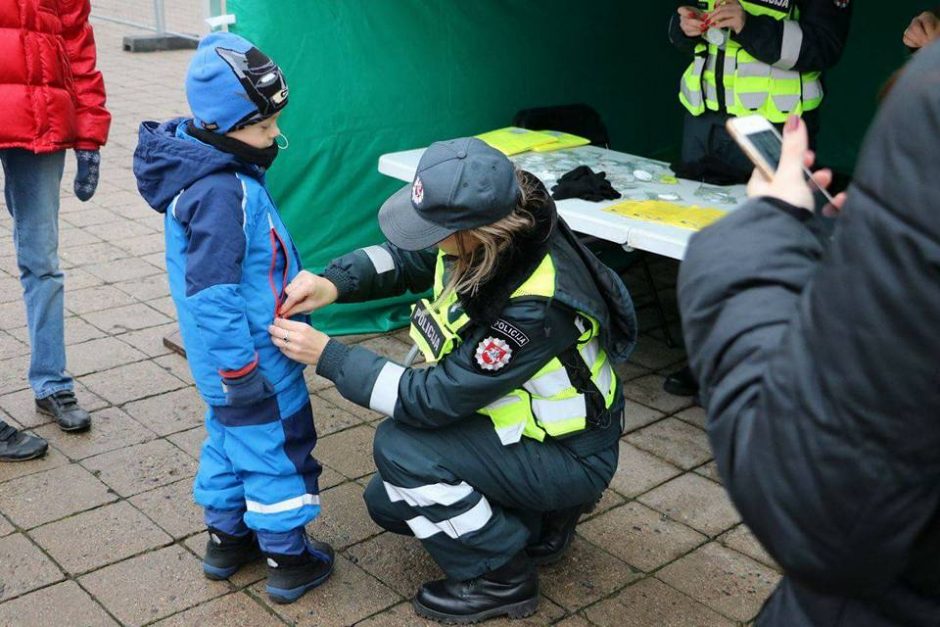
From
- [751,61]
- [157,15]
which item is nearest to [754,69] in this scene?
[751,61]

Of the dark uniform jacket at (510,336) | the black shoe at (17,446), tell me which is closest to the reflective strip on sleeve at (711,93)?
the dark uniform jacket at (510,336)

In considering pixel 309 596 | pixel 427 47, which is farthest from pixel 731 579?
pixel 427 47

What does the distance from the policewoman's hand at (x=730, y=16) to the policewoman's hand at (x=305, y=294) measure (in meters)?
2.17

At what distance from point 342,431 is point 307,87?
1.49 meters

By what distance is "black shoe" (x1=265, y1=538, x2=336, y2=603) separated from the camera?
2965mm

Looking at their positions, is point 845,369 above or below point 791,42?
above

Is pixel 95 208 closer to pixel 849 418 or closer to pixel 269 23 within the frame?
pixel 269 23

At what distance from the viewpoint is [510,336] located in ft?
8.71

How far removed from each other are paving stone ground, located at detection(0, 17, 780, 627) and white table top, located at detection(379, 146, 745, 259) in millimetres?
794

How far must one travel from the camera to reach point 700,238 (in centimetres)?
121

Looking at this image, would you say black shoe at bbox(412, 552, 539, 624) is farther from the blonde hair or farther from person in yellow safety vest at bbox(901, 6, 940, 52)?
person in yellow safety vest at bbox(901, 6, 940, 52)

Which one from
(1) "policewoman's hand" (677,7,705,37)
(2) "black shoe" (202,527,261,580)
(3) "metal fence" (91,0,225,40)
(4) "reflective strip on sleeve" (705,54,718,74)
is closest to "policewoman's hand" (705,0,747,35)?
(1) "policewoman's hand" (677,7,705,37)

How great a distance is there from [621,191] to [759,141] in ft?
9.69

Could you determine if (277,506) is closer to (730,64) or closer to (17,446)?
(17,446)
